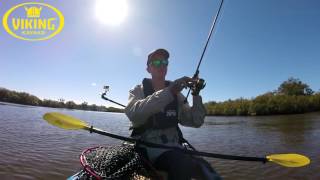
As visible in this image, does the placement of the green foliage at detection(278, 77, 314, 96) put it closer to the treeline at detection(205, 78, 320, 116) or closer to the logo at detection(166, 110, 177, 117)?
the treeline at detection(205, 78, 320, 116)

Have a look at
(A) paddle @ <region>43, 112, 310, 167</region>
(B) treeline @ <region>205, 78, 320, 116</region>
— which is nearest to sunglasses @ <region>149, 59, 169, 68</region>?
(A) paddle @ <region>43, 112, 310, 167</region>

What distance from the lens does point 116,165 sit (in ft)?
13.0

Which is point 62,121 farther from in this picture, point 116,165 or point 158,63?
point 158,63

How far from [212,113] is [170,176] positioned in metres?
52.1

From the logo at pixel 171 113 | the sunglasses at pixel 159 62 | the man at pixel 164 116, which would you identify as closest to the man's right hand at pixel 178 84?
the man at pixel 164 116

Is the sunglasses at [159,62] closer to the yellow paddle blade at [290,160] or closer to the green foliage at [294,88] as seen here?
the yellow paddle blade at [290,160]

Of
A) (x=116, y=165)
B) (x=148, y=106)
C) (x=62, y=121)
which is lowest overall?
(x=116, y=165)

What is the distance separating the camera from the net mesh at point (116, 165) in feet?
12.3

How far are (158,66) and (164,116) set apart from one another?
0.86 m

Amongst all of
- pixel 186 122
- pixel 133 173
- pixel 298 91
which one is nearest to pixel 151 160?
pixel 133 173

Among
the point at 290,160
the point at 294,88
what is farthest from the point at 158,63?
the point at 294,88

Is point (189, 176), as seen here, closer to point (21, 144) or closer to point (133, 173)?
point (133, 173)

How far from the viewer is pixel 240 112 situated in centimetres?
4747

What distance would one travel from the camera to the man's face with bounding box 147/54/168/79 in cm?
470
